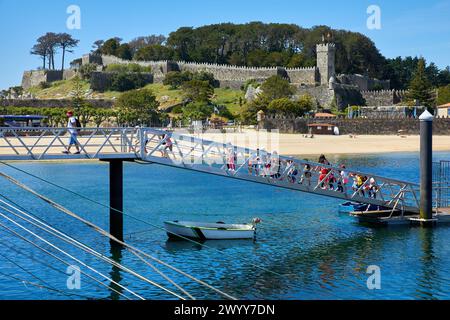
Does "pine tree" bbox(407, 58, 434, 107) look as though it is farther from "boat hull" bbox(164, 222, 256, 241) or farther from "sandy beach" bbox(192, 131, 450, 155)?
"boat hull" bbox(164, 222, 256, 241)

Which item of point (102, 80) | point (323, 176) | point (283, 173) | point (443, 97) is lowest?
point (323, 176)

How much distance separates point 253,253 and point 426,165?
7947 millimetres

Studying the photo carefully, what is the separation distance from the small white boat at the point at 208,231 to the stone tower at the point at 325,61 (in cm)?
10990

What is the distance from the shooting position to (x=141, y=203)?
38.2 metres

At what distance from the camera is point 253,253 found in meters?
25.6

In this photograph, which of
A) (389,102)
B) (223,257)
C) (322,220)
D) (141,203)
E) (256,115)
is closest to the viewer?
(223,257)

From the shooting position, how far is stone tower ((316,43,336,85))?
136 m

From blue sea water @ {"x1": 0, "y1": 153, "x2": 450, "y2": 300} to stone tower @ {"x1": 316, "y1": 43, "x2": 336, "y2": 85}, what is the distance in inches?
3816

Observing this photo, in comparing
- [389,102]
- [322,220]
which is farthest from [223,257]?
[389,102]

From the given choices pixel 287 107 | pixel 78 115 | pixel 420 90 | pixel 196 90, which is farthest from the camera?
pixel 196 90

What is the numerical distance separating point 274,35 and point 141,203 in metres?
127

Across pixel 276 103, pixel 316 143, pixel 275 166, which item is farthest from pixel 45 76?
pixel 275 166

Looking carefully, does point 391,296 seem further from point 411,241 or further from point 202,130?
point 202,130

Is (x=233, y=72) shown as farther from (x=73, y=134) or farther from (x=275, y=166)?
(x=73, y=134)
